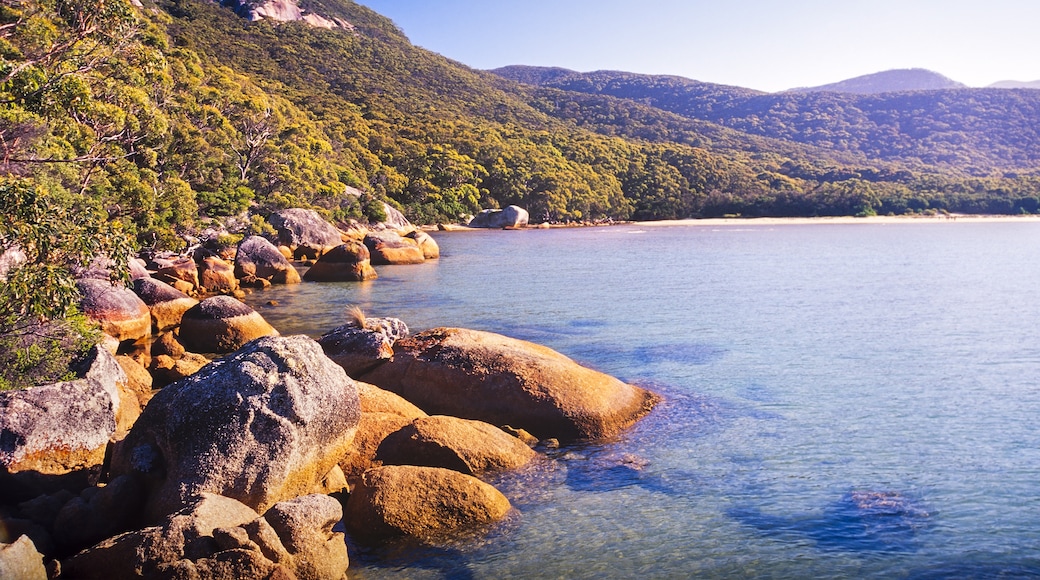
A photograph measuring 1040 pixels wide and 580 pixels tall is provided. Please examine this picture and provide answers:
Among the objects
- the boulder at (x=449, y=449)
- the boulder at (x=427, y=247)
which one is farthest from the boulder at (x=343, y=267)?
the boulder at (x=449, y=449)

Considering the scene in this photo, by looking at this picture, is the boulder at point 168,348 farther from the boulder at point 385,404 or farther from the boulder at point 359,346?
the boulder at point 385,404

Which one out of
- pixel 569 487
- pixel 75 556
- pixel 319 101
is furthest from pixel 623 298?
pixel 319 101

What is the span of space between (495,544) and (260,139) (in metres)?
46.3

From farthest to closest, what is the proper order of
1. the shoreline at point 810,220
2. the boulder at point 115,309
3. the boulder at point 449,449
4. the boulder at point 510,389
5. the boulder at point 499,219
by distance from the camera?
1. the shoreline at point 810,220
2. the boulder at point 499,219
3. the boulder at point 115,309
4. the boulder at point 510,389
5. the boulder at point 449,449

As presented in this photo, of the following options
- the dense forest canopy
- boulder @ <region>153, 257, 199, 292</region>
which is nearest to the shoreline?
the dense forest canopy

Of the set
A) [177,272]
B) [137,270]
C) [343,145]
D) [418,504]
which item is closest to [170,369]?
[418,504]

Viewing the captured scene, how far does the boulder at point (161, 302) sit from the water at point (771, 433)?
3.90 m

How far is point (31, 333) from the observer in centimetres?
1067

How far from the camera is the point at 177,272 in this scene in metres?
28.8

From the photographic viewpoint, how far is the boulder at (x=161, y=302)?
20.8 meters

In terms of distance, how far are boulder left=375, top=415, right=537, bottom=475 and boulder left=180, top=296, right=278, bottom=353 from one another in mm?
9113

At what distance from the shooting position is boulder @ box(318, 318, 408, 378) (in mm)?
14562

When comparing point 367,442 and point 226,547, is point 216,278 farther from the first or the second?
point 226,547

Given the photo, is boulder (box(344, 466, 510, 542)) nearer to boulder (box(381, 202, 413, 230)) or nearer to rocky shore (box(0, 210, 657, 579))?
rocky shore (box(0, 210, 657, 579))
